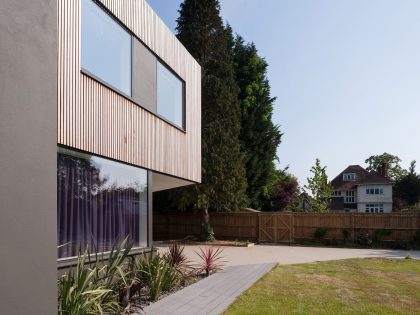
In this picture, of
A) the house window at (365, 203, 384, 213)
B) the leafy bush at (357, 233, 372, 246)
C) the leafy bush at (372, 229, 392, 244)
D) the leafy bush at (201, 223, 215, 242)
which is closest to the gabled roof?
the house window at (365, 203, 384, 213)

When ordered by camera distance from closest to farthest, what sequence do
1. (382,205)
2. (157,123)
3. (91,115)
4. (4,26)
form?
1. (4,26)
2. (91,115)
3. (157,123)
4. (382,205)

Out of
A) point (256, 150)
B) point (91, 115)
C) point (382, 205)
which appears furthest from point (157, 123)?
point (382, 205)

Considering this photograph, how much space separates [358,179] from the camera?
64.8m

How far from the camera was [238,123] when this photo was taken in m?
26.8

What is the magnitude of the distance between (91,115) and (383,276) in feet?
29.1

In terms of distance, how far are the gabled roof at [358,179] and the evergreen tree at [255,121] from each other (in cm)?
3023

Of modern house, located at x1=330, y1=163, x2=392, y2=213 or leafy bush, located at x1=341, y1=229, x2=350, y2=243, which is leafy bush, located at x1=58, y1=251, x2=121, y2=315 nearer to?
leafy bush, located at x1=341, y1=229, x2=350, y2=243

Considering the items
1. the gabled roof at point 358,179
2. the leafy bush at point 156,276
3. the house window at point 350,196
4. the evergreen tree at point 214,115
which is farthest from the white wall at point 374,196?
the leafy bush at point 156,276

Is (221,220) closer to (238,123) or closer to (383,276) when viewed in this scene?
(238,123)

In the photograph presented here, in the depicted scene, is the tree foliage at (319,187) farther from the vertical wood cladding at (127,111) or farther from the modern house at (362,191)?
the modern house at (362,191)

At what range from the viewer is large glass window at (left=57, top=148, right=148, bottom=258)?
303 inches

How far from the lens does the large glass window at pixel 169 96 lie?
1199cm

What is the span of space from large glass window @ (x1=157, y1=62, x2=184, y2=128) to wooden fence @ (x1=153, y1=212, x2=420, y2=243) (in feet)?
44.1

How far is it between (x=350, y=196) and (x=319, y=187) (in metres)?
33.7
